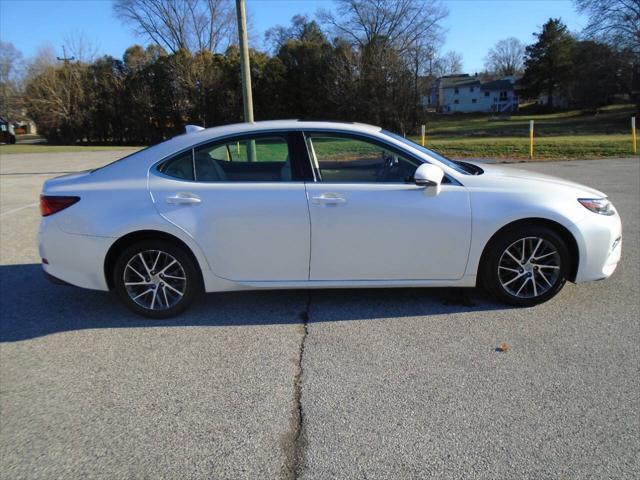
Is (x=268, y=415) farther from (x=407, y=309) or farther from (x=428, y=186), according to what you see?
(x=428, y=186)

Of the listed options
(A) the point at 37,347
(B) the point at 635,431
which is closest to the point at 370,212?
(B) the point at 635,431

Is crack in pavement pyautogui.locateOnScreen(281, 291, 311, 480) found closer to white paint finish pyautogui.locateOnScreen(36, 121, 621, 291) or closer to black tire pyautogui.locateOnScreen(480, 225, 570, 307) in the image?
white paint finish pyautogui.locateOnScreen(36, 121, 621, 291)

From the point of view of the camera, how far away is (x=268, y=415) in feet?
9.27

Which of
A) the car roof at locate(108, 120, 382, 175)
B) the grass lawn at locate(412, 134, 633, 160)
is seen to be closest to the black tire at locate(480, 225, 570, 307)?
the car roof at locate(108, 120, 382, 175)

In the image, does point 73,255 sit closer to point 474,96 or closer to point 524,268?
point 524,268

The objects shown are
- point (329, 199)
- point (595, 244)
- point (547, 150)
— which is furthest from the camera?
point (547, 150)

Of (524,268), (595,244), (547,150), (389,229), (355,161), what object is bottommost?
(524,268)

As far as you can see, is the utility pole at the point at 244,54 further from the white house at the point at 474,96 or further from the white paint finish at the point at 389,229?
the white house at the point at 474,96

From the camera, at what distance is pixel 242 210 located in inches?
157

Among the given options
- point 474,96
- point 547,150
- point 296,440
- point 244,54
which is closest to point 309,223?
point 296,440

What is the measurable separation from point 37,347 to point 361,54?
4124 centimetres

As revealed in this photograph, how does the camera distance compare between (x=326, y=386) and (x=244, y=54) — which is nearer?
(x=326, y=386)

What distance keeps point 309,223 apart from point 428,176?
3.34ft

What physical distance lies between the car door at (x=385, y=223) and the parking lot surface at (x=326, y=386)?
408 millimetres
